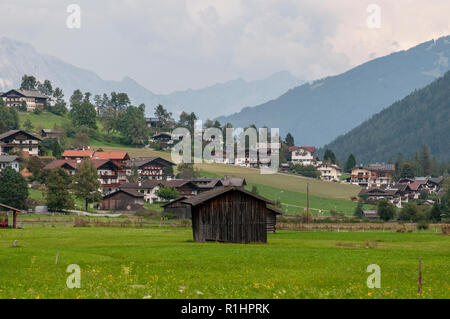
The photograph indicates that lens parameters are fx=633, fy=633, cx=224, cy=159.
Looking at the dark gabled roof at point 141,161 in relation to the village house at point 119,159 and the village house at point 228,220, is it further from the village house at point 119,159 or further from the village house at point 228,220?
the village house at point 228,220

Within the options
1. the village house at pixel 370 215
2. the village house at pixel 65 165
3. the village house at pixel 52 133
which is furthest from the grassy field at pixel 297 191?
the village house at pixel 65 165

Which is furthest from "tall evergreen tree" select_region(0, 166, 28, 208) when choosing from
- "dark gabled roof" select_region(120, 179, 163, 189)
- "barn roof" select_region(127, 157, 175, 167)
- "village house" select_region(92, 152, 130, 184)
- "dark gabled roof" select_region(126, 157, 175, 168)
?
"barn roof" select_region(127, 157, 175, 167)

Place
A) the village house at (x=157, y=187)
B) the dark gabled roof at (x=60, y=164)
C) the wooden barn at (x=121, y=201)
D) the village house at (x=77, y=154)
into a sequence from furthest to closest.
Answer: the village house at (x=77, y=154) < the dark gabled roof at (x=60, y=164) < the village house at (x=157, y=187) < the wooden barn at (x=121, y=201)

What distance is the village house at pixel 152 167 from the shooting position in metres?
176

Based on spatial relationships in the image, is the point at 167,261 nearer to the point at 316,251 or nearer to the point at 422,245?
the point at 316,251

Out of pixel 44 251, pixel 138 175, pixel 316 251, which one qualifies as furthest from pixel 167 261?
pixel 138 175

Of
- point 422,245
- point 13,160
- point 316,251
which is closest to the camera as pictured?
point 316,251

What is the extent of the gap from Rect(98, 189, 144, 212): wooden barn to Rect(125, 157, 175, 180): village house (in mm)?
35077

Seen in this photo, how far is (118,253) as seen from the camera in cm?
4825

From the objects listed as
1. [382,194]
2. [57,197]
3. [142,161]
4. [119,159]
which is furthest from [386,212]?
[142,161]

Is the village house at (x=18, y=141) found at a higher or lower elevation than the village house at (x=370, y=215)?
higher

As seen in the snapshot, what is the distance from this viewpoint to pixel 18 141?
17112cm

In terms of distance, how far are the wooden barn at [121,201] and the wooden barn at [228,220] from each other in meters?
75.7

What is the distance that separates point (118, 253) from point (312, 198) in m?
121
